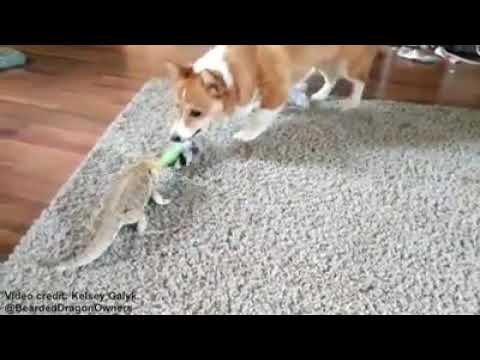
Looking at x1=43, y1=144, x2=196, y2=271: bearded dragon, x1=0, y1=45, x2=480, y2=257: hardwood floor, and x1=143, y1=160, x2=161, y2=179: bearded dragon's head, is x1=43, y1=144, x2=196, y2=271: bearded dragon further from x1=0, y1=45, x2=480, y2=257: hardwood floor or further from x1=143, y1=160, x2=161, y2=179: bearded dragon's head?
x1=0, y1=45, x2=480, y2=257: hardwood floor

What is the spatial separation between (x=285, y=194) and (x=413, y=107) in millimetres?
725

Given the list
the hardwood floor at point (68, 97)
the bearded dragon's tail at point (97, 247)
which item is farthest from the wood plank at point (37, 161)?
the bearded dragon's tail at point (97, 247)

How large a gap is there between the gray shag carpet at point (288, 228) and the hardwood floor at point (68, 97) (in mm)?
81

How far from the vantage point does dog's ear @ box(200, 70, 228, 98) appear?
1521 millimetres

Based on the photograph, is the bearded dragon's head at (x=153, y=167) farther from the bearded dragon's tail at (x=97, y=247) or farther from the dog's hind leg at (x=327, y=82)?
the dog's hind leg at (x=327, y=82)

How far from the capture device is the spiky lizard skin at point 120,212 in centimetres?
129

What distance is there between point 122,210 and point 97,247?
0.36ft

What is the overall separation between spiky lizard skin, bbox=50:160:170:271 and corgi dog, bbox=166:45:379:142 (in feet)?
0.77

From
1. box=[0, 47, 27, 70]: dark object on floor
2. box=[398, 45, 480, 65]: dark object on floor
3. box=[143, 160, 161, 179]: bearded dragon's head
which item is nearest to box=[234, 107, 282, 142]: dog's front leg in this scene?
box=[143, 160, 161, 179]: bearded dragon's head

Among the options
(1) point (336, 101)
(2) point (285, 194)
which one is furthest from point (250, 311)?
(1) point (336, 101)

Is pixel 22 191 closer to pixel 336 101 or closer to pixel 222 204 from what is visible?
pixel 222 204

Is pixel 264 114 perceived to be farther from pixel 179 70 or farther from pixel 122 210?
pixel 122 210
